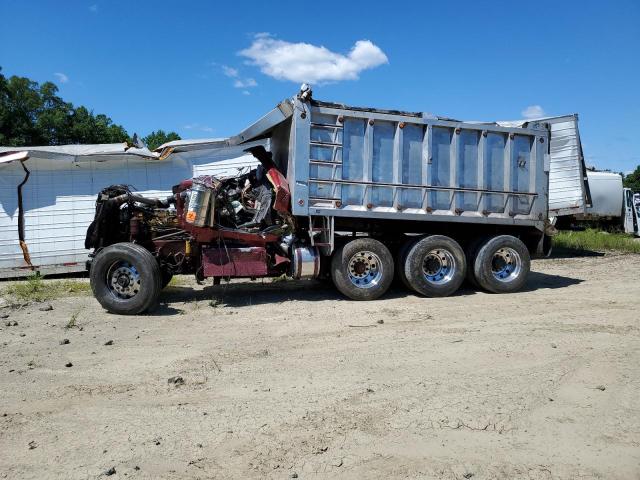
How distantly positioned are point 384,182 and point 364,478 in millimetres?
5819

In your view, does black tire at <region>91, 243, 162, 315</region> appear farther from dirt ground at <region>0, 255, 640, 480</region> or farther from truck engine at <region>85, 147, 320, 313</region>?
dirt ground at <region>0, 255, 640, 480</region>

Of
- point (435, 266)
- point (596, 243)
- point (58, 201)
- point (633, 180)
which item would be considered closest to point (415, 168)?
point (435, 266)

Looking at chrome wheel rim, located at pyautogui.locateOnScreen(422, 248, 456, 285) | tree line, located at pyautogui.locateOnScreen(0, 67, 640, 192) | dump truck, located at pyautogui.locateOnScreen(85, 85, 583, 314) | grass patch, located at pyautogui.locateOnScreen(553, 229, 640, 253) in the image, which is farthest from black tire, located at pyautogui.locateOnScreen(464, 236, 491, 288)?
tree line, located at pyautogui.locateOnScreen(0, 67, 640, 192)

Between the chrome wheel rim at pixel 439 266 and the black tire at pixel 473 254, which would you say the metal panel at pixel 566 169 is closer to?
the black tire at pixel 473 254

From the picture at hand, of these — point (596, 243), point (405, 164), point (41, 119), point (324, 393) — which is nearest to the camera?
point (324, 393)

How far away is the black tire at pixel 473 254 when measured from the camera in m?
8.96

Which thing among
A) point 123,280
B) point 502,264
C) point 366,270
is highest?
point 502,264

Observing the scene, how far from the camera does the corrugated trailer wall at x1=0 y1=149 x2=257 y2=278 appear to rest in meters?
11.1

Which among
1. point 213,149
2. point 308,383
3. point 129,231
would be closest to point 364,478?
point 308,383

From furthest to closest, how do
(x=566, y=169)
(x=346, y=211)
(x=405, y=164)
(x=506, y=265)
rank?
1. (x=566, y=169)
2. (x=506, y=265)
3. (x=405, y=164)
4. (x=346, y=211)

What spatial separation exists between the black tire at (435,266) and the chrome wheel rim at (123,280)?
4.22m

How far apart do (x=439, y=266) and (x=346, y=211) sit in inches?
77.3

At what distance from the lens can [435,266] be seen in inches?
346

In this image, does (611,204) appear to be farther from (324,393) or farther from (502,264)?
(324,393)
